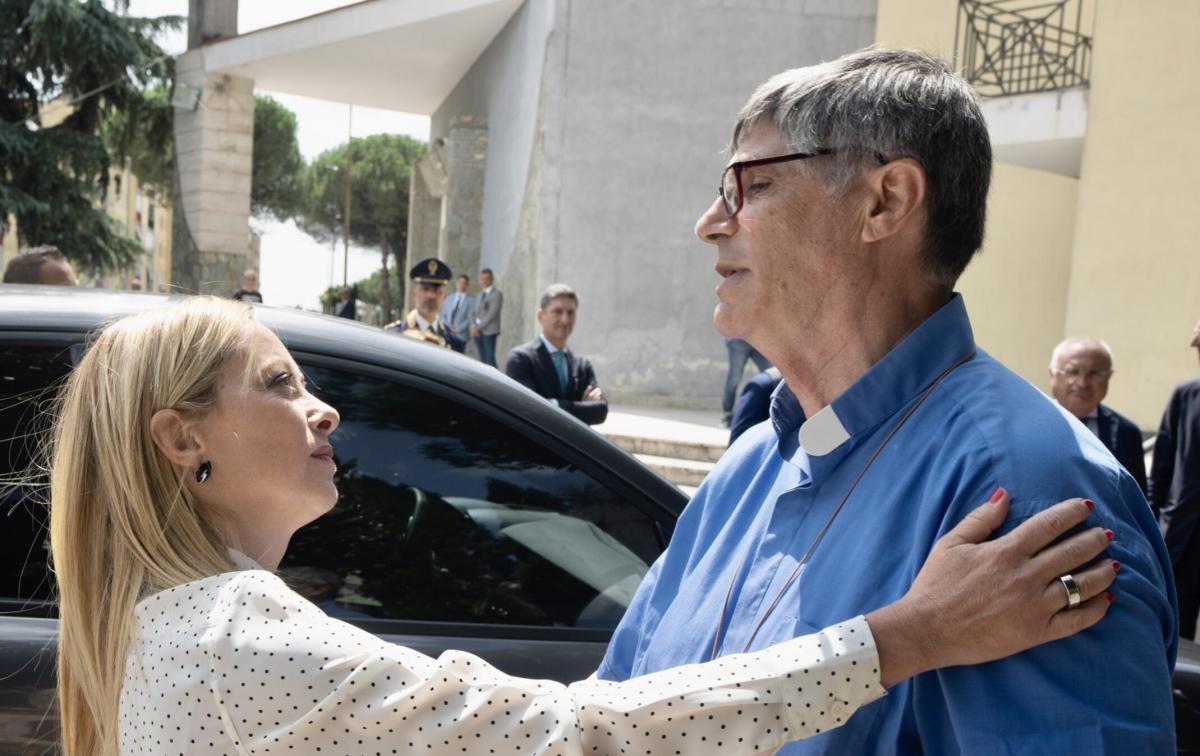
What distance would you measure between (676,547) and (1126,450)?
4025 millimetres

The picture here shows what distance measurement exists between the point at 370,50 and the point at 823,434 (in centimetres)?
1947

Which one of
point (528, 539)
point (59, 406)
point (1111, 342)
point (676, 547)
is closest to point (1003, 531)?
point (676, 547)

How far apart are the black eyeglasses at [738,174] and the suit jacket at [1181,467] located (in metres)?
4.58

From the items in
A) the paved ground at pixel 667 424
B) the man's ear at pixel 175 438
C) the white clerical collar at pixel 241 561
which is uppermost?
the man's ear at pixel 175 438

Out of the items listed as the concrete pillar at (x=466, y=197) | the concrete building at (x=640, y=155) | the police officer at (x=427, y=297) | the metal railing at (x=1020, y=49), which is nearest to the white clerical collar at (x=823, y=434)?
the police officer at (x=427, y=297)

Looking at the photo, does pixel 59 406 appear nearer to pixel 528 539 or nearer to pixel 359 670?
pixel 528 539

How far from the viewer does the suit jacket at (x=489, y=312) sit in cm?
1711

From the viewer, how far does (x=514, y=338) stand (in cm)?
1686

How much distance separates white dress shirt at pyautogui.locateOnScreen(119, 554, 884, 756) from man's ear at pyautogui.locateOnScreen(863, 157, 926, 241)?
0.57m

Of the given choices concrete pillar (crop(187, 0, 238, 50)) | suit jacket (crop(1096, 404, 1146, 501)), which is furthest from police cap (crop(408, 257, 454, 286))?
concrete pillar (crop(187, 0, 238, 50))

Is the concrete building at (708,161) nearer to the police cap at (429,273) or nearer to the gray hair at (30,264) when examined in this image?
the police cap at (429,273)

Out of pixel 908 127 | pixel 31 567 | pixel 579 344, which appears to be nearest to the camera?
pixel 908 127

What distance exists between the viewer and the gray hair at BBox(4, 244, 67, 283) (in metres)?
5.97

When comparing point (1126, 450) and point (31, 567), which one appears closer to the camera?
point (31, 567)
